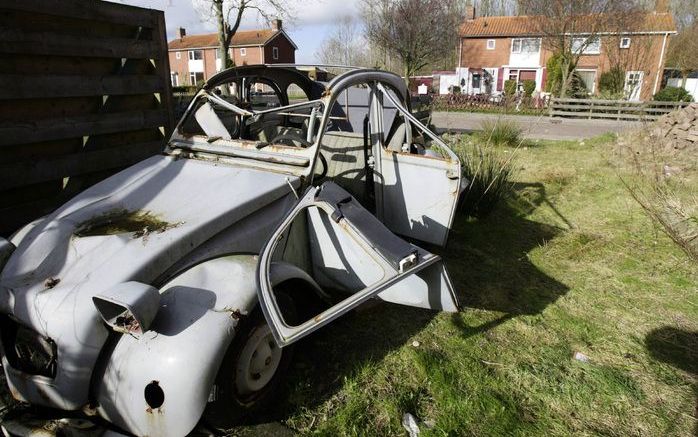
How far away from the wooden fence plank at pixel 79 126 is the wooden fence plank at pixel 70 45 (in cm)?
63

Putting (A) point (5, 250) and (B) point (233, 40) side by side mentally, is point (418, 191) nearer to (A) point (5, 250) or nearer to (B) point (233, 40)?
(A) point (5, 250)

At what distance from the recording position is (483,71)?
36.1 metres

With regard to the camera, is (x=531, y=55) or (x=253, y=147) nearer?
(x=253, y=147)

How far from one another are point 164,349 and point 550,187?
7.22 m

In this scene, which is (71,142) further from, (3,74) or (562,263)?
(562,263)

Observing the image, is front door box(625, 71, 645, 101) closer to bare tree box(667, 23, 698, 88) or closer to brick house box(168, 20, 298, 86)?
bare tree box(667, 23, 698, 88)

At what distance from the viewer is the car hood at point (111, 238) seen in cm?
231

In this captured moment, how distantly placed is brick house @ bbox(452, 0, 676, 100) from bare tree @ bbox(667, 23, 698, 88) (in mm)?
1581

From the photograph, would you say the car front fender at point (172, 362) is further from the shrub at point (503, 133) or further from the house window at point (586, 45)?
the house window at point (586, 45)

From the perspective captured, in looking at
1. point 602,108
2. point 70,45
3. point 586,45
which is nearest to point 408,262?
point 70,45

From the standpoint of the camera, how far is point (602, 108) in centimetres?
1911

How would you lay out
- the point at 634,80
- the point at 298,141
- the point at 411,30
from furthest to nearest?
the point at 634,80
the point at 411,30
the point at 298,141

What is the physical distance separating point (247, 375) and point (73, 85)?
385 cm

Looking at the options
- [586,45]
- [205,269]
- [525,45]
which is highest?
[525,45]
